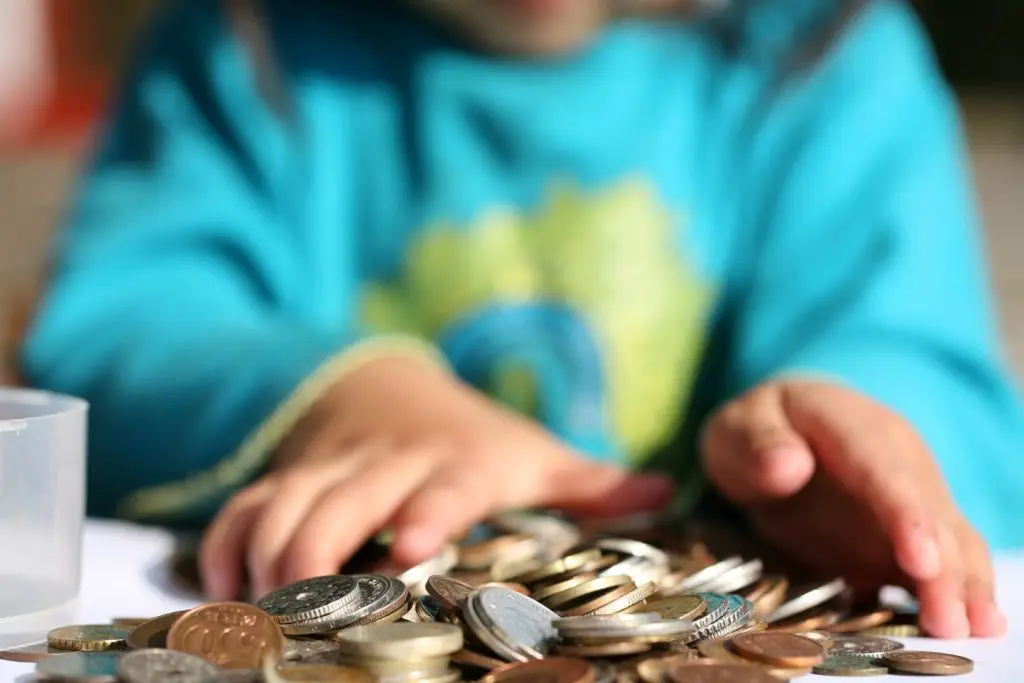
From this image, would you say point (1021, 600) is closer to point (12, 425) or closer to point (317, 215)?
point (12, 425)

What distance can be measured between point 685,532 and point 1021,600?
0.18 meters

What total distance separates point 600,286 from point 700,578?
1.49ft

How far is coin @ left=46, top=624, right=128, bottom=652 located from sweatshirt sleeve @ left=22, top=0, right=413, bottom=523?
0.22m

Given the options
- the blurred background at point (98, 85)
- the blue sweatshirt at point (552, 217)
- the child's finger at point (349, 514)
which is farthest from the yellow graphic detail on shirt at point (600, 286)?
the blurred background at point (98, 85)

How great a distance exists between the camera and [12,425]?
17.4 inches

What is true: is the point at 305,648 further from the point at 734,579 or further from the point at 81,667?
the point at 734,579

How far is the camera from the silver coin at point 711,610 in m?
0.44

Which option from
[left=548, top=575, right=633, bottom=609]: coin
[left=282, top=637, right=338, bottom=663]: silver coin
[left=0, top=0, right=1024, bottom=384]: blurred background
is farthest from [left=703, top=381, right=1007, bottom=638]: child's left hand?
[left=0, top=0, right=1024, bottom=384]: blurred background

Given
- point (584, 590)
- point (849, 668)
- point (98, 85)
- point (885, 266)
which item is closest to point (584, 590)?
point (584, 590)

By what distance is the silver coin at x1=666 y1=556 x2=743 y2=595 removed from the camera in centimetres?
50

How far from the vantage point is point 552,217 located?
0.95 metres

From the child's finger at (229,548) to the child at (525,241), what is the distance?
9 cm

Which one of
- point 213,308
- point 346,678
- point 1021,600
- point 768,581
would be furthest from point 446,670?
point 213,308

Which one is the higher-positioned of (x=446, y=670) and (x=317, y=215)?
(x=317, y=215)
